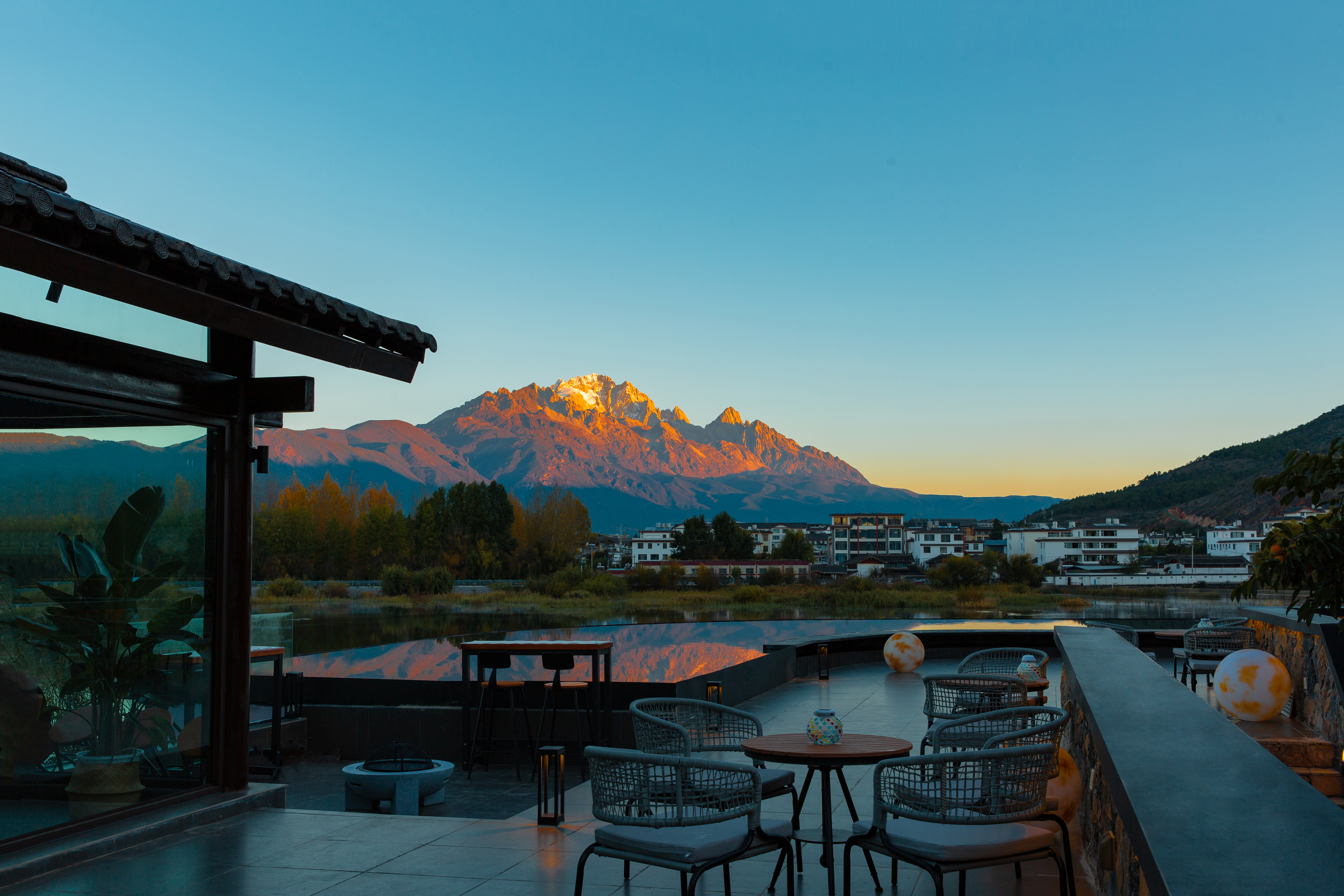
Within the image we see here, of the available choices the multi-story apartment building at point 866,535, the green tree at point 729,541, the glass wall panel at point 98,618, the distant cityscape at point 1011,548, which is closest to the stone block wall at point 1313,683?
the distant cityscape at point 1011,548

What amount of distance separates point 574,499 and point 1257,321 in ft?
175

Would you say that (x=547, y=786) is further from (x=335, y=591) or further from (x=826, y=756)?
(x=335, y=591)

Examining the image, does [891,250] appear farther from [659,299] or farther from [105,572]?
[105,572]

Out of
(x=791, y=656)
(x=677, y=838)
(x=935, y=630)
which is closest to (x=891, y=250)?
(x=935, y=630)

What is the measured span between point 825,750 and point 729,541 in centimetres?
6991

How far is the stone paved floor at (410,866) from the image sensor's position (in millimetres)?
4094

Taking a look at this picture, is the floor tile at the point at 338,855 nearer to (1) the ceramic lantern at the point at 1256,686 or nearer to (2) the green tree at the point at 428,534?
(1) the ceramic lantern at the point at 1256,686

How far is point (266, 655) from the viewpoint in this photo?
8977mm

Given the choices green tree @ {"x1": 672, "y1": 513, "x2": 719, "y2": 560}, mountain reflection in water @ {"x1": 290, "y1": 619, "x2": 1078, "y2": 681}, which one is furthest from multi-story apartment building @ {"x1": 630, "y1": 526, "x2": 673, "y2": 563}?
mountain reflection in water @ {"x1": 290, "y1": 619, "x2": 1078, "y2": 681}

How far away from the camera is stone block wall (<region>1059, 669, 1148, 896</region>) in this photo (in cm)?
262

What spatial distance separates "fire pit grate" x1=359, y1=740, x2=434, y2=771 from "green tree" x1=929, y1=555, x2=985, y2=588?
37.1m

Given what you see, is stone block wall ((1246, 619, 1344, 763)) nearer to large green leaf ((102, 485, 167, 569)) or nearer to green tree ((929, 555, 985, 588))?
large green leaf ((102, 485, 167, 569))

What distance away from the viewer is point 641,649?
1614 cm

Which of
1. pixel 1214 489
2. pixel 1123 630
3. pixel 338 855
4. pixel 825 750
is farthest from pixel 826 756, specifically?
pixel 1214 489
